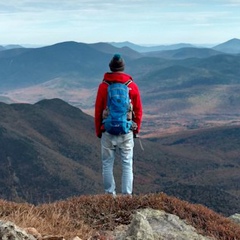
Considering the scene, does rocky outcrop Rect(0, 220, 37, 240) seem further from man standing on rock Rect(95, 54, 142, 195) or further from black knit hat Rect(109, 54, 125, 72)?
black knit hat Rect(109, 54, 125, 72)

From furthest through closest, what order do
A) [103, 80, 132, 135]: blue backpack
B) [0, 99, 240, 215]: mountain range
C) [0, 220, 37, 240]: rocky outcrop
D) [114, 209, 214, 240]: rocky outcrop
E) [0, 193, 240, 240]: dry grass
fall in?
[0, 99, 240, 215]: mountain range
[103, 80, 132, 135]: blue backpack
[0, 193, 240, 240]: dry grass
[114, 209, 214, 240]: rocky outcrop
[0, 220, 37, 240]: rocky outcrop

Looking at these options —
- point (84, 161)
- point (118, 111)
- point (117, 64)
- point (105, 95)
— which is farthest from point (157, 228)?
point (84, 161)

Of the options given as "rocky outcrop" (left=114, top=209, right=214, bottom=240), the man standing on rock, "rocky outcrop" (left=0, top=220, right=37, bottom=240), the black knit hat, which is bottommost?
"rocky outcrop" (left=114, top=209, right=214, bottom=240)

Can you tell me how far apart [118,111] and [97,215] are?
5.61ft

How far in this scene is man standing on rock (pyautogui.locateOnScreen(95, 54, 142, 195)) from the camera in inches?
301

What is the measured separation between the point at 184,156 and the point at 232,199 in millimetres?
33540

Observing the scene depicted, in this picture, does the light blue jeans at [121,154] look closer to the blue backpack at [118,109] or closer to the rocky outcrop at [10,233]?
the blue backpack at [118,109]

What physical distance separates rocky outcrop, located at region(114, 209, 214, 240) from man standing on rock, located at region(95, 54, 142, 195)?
135 cm

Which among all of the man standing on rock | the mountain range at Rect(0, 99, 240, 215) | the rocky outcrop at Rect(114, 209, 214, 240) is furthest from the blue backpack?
the mountain range at Rect(0, 99, 240, 215)

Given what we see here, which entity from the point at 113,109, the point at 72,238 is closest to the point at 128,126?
the point at 113,109

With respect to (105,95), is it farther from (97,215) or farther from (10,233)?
(10,233)

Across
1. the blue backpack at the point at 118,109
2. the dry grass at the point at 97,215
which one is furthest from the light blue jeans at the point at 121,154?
the dry grass at the point at 97,215

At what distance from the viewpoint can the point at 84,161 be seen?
65.4 meters

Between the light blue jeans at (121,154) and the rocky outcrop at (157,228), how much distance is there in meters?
1.20
